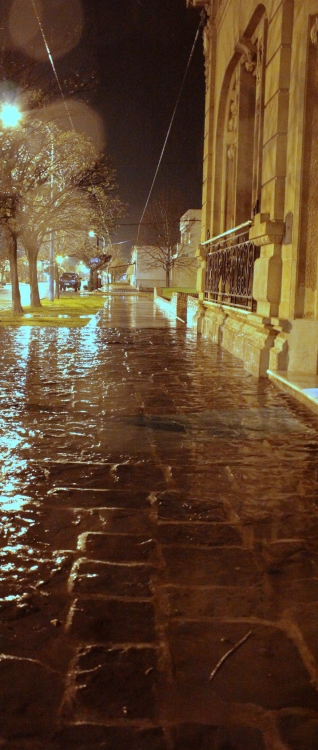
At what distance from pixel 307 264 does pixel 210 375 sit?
6.52ft

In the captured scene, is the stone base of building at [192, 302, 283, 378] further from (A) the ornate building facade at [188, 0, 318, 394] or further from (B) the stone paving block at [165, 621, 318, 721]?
(B) the stone paving block at [165, 621, 318, 721]

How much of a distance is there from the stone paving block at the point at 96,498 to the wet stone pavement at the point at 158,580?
0.02m

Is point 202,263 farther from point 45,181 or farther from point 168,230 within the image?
point 168,230

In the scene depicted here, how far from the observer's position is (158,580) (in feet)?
9.84

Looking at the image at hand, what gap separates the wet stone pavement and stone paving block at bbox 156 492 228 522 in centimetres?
2

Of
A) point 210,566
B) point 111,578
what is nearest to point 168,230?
point 210,566

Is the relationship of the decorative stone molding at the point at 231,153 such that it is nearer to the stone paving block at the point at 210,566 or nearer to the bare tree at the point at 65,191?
the bare tree at the point at 65,191

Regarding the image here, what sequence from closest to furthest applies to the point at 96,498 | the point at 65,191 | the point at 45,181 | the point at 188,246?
the point at 96,498 → the point at 45,181 → the point at 65,191 → the point at 188,246

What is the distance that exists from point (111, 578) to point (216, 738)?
1.11m

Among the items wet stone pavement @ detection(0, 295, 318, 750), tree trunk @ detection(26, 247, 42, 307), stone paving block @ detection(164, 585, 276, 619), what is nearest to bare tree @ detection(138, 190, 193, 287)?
tree trunk @ detection(26, 247, 42, 307)

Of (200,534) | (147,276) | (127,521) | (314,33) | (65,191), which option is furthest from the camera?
(147,276)

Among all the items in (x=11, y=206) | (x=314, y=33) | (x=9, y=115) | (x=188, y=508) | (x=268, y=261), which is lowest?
(x=188, y=508)

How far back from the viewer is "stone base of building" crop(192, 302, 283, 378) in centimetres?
902

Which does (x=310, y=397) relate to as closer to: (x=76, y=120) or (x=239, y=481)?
(x=239, y=481)
